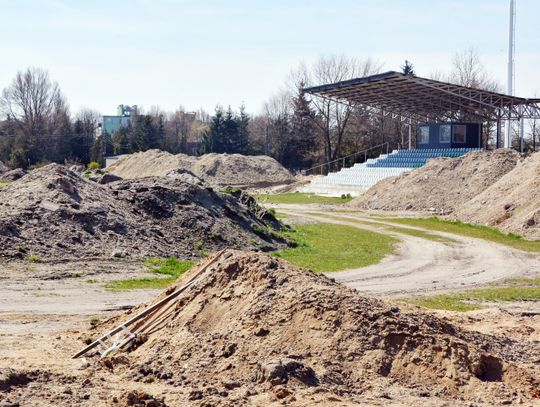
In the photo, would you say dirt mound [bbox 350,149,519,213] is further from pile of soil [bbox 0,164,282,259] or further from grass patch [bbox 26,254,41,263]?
grass patch [bbox 26,254,41,263]

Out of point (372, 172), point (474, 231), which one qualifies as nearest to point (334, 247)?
point (474, 231)

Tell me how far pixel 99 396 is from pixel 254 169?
6907 cm

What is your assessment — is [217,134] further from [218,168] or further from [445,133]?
[445,133]

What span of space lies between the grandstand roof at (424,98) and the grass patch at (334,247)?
21.6 meters

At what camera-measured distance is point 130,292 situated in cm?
1839

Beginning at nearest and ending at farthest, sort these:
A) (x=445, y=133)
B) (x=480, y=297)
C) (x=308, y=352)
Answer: (x=308, y=352) < (x=480, y=297) < (x=445, y=133)

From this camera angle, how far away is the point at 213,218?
27.0 meters

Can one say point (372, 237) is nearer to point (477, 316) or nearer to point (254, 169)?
point (477, 316)

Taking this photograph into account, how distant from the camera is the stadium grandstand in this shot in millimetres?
55247

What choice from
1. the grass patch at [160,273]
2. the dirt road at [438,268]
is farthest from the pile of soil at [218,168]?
the grass patch at [160,273]

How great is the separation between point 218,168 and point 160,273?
180 feet

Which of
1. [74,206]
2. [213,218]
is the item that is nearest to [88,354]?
[74,206]

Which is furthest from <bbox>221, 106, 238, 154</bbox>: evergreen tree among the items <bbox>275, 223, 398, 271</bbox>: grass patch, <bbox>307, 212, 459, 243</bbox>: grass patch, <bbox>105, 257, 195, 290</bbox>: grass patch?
<bbox>105, 257, 195, 290</bbox>: grass patch

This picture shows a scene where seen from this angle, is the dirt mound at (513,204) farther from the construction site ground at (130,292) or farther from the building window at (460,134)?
the building window at (460,134)
